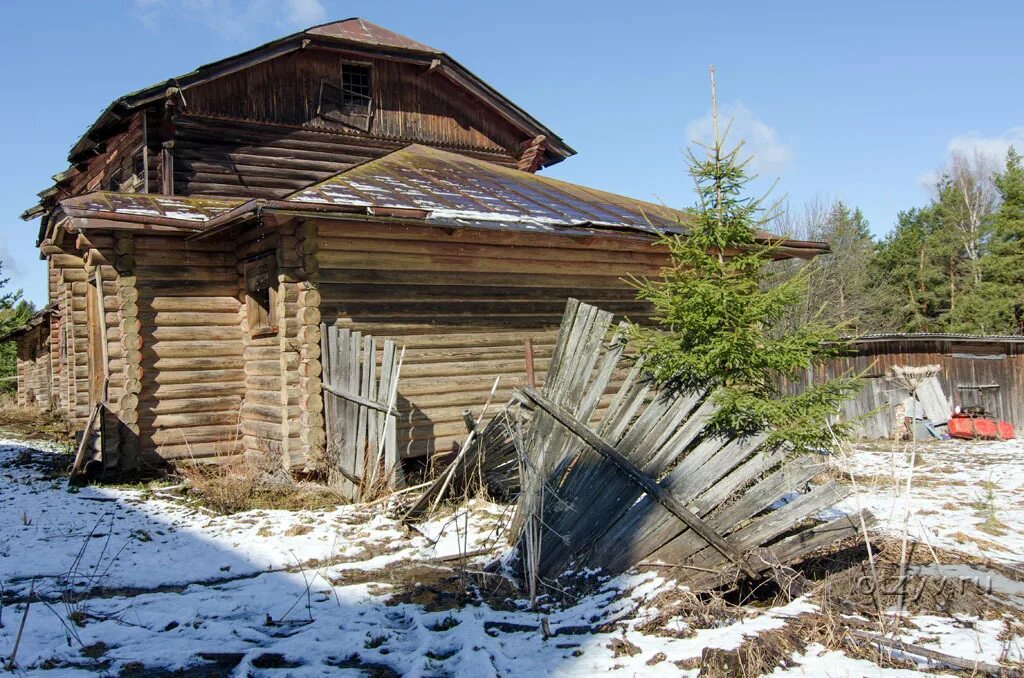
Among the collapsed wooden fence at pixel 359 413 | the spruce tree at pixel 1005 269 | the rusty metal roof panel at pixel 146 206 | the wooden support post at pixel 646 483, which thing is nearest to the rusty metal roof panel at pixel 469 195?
the collapsed wooden fence at pixel 359 413

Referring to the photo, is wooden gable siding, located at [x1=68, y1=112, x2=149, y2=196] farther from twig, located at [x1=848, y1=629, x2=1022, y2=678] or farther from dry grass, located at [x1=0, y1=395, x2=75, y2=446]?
twig, located at [x1=848, y1=629, x2=1022, y2=678]

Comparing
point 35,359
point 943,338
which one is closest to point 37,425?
point 35,359

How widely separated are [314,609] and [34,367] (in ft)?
85.0

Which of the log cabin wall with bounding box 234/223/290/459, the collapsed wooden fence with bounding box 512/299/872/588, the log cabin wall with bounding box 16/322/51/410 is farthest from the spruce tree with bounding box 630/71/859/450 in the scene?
the log cabin wall with bounding box 16/322/51/410

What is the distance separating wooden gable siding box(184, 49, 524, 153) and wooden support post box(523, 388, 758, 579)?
381 inches

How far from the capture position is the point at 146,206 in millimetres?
10398

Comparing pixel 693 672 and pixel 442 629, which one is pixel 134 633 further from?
pixel 693 672

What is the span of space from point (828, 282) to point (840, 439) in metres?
35.6

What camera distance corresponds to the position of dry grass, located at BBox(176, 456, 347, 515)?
8492 mm

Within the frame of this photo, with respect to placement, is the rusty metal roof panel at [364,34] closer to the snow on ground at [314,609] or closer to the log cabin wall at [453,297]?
the log cabin wall at [453,297]

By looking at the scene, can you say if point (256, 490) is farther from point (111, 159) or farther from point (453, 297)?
point (111, 159)

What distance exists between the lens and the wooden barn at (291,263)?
30.9 ft

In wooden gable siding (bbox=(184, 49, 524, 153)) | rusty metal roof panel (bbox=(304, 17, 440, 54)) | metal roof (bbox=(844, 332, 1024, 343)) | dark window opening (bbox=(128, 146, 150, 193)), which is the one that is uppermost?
rusty metal roof panel (bbox=(304, 17, 440, 54))

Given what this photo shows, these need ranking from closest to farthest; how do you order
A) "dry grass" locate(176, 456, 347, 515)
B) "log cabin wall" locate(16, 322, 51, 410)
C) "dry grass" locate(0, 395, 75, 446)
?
"dry grass" locate(176, 456, 347, 515) → "dry grass" locate(0, 395, 75, 446) → "log cabin wall" locate(16, 322, 51, 410)
